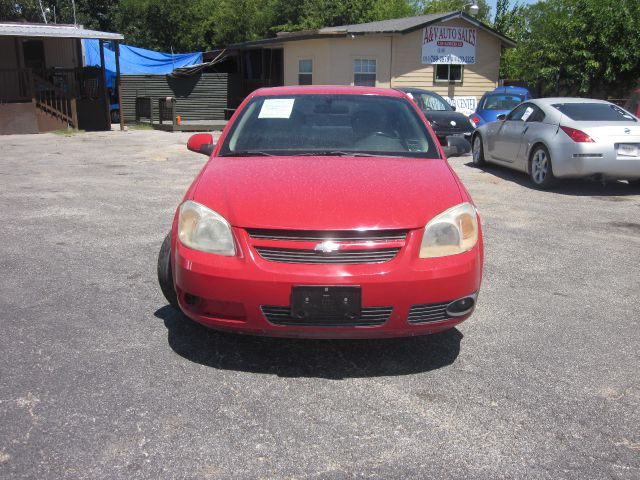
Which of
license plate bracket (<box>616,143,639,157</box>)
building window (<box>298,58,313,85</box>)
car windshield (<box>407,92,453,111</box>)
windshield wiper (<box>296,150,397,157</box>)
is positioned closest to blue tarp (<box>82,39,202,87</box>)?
building window (<box>298,58,313,85</box>)

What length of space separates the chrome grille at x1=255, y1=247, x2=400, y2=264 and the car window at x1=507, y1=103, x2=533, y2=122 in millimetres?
7987

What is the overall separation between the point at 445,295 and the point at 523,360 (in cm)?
80

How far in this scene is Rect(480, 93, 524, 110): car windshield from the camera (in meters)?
16.7

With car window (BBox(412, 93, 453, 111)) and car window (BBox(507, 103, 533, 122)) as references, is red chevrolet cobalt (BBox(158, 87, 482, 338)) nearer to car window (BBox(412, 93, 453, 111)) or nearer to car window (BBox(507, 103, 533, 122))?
car window (BBox(507, 103, 533, 122))

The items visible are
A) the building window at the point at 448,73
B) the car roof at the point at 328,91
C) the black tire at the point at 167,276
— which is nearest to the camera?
the black tire at the point at 167,276

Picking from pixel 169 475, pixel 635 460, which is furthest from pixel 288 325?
pixel 635 460

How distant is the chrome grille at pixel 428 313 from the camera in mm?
3267

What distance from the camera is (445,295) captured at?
10.8 feet

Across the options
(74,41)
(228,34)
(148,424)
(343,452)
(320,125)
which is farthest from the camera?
(228,34)

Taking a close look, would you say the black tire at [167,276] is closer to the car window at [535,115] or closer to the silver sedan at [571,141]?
the silver sedan at [571,141]

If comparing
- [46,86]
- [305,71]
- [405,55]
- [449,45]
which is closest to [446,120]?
[405,55]

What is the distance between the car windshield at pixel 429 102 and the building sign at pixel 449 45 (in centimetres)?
687

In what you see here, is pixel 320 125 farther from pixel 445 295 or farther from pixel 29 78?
pixel 29 78

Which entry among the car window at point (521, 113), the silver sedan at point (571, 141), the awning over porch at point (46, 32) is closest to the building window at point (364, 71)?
the awning over porch at point (46, 32)
